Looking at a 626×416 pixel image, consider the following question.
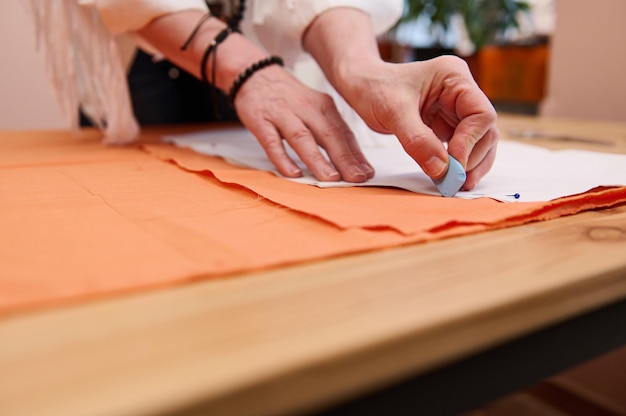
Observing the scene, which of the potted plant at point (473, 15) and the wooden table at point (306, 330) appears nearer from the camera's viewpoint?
the wooden table at point (306, 330)

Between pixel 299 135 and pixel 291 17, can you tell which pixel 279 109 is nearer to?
pixel 299 135

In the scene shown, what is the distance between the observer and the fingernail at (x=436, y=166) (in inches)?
17.6

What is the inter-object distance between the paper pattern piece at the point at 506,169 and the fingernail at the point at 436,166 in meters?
0.02

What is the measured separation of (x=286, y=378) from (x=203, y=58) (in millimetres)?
550

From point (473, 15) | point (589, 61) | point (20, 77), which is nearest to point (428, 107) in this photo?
point (589, 61)

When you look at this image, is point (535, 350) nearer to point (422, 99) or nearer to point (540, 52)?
point (422, 99)

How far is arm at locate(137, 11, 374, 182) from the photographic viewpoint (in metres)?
0.54

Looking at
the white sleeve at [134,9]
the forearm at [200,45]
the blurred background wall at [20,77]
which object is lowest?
the blurred background wall at [20,77]

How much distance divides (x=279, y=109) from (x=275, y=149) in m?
0.04

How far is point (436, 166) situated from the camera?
0.45 m

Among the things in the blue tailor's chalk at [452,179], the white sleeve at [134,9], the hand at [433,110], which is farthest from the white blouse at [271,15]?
the blue tailor's chalk at [452,179]

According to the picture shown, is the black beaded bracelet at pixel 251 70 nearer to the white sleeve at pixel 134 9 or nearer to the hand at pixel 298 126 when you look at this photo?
the hand at pixel 298 126

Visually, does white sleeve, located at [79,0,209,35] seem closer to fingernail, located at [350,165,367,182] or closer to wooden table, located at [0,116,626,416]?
fingernail, located at [350,165,367,182]

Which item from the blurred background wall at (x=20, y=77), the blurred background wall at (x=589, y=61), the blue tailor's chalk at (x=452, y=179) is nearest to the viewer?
the blue tailor's chalk at (x=452, y=179)
